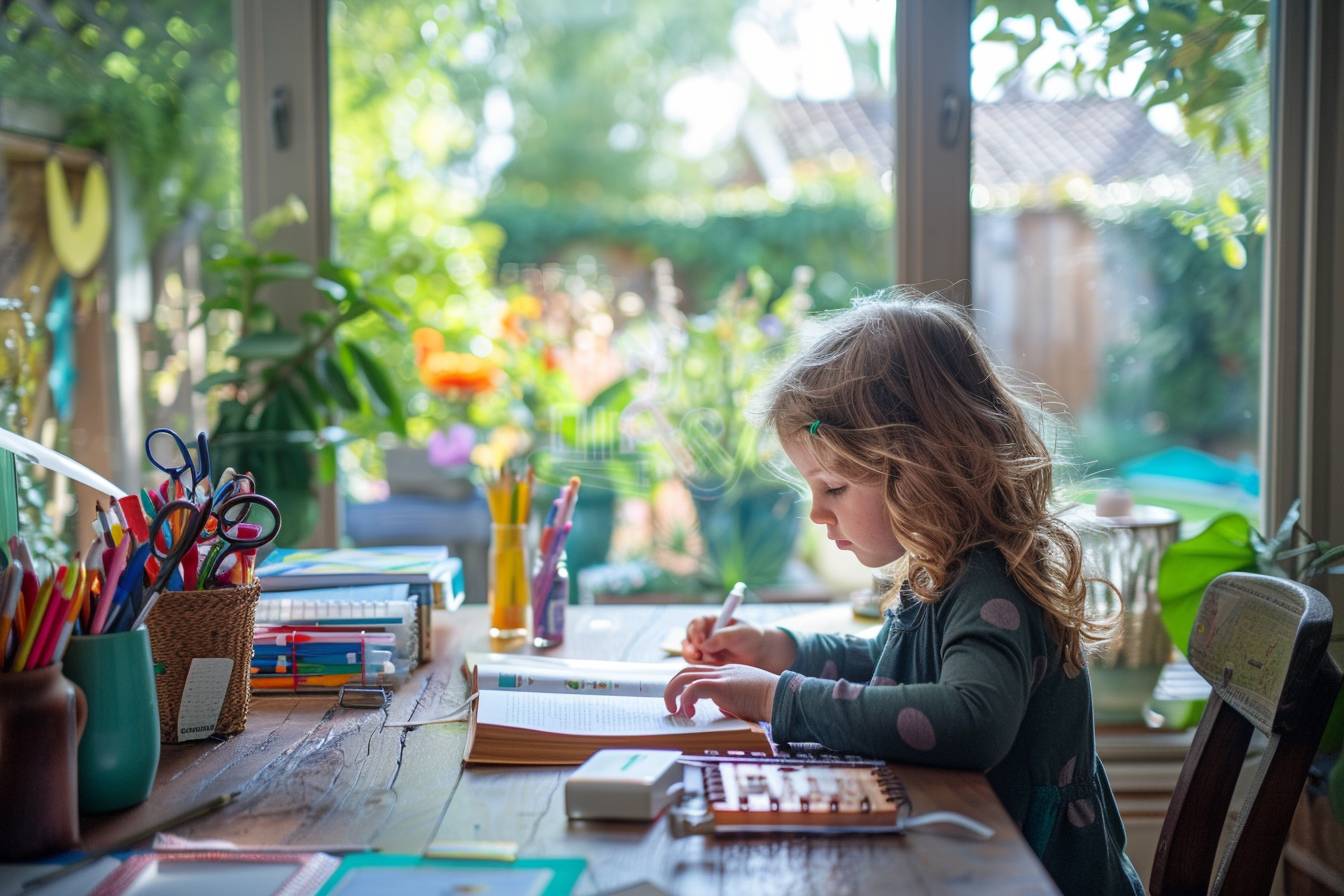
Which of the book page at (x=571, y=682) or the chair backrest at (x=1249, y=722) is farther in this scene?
the book page at (x=571, y=682)

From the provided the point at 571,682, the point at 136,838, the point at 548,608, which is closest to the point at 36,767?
the point at 136,838

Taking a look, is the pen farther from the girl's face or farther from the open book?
the girl's face

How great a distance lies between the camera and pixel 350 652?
1393mm

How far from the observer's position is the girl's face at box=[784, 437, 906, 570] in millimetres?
1286

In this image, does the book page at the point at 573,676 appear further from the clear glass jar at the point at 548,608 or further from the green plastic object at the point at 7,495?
the green plastic object at the point at 7,495

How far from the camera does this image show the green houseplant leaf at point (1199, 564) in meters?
1.91

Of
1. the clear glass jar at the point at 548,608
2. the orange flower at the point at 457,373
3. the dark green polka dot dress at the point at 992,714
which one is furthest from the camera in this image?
the orange flower at the point at 457,373

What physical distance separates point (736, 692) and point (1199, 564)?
1.08 meters

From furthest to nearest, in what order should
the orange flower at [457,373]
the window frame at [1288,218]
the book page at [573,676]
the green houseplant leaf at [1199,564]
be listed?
the orange flower at [457,373], the window frame at [1288,218], the green houseplant leaf at [1199,564], the book page at [573,676]

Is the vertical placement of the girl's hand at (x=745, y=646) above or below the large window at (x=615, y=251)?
below

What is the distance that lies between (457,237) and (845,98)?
7.01 feet

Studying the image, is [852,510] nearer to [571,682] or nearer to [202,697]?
[571,682]

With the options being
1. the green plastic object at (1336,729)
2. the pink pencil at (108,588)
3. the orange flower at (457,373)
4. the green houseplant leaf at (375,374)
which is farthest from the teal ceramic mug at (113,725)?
the orange flower at (457,373)

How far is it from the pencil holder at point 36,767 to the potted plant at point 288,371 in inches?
45.8
